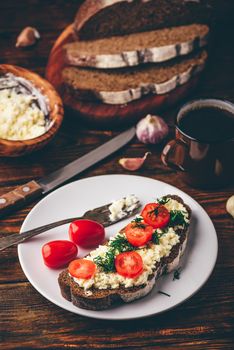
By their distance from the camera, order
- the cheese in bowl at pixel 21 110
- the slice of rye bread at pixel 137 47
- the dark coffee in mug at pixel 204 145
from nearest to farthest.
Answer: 1. the dark coffee in mug at pixel 204 145
2. the cheese in bowl at pixel 21 110
3. the slice of rye bread at pixel 137 47

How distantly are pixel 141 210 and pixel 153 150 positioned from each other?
1.92ft

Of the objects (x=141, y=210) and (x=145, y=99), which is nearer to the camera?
(x=141, y=210)

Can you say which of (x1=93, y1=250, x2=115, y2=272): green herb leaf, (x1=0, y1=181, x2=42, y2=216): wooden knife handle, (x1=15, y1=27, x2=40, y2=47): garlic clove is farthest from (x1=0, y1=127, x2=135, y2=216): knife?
(x1=15, y1=27, x2=40, y2=47): garlic clove

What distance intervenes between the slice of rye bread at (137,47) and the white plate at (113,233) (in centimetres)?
91

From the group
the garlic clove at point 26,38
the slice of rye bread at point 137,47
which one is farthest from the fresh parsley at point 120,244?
the garlic clove at point 26,38

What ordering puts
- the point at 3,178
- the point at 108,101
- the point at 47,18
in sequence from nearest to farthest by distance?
→ the point at 3,178
the point at 108,101
the point at 47,18

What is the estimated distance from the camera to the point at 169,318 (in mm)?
2711

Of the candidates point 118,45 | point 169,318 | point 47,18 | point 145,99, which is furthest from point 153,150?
point 47,18

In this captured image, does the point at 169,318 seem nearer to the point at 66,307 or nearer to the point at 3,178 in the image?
the point at 66,307

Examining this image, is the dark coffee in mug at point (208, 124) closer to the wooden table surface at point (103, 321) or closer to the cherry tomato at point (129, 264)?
the wooden table surface at point (103, 321)

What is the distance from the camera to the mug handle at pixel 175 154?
10.5 ft

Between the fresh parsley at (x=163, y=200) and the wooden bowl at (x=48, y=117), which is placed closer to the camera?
the fresh parsley at (x=163, y=200)

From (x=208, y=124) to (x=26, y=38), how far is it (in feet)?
5.44

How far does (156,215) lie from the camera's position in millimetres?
2834
